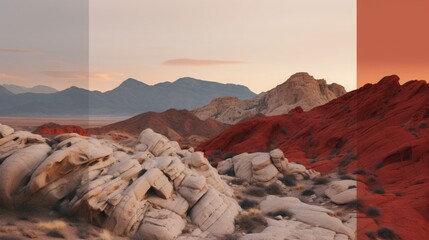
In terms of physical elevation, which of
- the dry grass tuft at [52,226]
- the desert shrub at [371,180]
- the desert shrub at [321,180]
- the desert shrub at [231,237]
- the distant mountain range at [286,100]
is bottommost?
the desert shrub at [231,237]

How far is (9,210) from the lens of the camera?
1611 centimetres

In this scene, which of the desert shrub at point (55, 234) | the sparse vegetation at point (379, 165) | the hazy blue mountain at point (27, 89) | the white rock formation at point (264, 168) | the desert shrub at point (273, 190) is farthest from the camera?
the hazy blue mountain at point (27, 89)

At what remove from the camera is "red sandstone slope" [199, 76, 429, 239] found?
77.7 feet

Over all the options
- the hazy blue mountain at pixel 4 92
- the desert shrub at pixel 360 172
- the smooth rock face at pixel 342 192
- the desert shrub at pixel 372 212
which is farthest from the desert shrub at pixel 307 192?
the hazy blue mountain at pixel 4 92

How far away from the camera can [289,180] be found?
1138 inches

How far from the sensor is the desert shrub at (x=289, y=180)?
28.6 metres

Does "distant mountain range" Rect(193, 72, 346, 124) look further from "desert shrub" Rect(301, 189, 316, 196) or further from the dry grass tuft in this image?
the dry grass tuft

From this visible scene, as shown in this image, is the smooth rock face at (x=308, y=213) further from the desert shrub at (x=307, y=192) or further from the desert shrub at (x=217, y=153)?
the desert shrub at (x=217, y=153)

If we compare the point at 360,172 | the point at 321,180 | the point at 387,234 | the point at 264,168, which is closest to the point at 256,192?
the point at 264,168

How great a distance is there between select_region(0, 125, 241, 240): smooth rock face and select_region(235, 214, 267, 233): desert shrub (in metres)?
0.42

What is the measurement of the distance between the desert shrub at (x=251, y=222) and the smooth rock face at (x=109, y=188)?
42 centimetres

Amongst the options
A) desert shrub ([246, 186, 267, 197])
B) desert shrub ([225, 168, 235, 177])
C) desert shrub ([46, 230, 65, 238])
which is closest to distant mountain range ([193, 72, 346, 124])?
desert shrub ([225, 168, 235, 177])

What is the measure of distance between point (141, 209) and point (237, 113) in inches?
4023

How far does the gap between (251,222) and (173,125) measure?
259 feet
